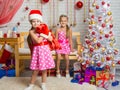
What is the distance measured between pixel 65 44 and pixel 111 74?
793mm

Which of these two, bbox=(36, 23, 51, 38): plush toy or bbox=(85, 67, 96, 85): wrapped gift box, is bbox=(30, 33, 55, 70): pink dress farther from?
bbox=(85, 67, 96, 85): wrapped gift box

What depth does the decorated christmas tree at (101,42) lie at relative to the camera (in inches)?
126

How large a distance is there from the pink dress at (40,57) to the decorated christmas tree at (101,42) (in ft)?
2.07

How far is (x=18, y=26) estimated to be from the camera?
4.21 meters

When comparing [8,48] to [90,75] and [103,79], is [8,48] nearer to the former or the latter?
[90,75]

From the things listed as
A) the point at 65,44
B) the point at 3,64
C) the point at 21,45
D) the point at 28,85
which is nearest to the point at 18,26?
the point at 21,45

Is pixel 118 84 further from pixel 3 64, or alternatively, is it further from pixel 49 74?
pixel 3 64

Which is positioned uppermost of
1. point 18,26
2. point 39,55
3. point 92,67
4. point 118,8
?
point 118,8

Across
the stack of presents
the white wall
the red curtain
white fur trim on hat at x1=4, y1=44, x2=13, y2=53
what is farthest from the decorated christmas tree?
the red curtain

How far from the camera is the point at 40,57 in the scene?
282 cm

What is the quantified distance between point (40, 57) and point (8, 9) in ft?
5.49

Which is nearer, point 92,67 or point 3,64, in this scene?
point 92,67

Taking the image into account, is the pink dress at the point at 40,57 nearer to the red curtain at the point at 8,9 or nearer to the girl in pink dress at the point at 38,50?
the girl in pink dress at the point at 38,50

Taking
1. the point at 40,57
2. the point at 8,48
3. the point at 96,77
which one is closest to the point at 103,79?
the point at 96,77
